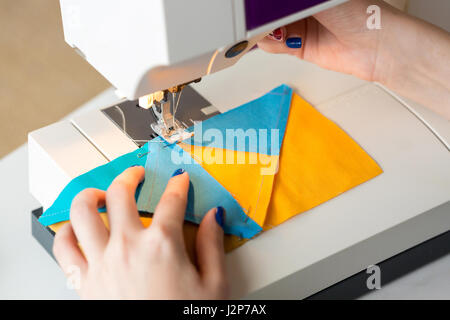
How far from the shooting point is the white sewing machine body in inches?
40.6

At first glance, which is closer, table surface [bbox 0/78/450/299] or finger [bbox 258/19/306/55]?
table surface [bbox 0/78/450/299]

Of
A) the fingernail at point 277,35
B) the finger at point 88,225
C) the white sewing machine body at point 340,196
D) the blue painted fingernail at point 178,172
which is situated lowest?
the white sewing machine body at point 340,196

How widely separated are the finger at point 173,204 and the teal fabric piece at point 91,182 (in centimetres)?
7

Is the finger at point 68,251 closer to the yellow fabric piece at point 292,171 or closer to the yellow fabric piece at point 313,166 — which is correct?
the yellow fabric piece at point 292,171

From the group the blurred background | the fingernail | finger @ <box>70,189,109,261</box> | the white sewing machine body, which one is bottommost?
the blurred background

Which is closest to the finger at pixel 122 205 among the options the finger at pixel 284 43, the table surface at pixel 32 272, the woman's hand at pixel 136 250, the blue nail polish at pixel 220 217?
the woman's hand at pixel 136 250

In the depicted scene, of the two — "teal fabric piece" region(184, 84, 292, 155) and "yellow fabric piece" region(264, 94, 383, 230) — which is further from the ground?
"teal fabric piece" region(184, 84, 292, 155)

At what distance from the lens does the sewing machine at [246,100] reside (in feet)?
2.94

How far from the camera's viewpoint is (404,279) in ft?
3.89

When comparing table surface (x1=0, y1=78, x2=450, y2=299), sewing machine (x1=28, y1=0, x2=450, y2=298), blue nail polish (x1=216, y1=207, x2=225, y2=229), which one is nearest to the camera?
sewing machine (x1=28, y1=0, x2=450, y2=298)

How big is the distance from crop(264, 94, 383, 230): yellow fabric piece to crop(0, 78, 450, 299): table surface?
203mm

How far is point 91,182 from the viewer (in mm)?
1097

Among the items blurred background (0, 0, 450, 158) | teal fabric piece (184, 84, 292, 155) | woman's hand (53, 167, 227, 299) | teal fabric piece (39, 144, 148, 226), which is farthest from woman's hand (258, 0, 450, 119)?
blurred background (0, 0, 450, 158)

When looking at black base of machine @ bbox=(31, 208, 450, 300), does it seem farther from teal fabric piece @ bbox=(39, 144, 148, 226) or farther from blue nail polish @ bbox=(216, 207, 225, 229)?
blue nail polish @ bbox=(216, 207, 225, 229)
